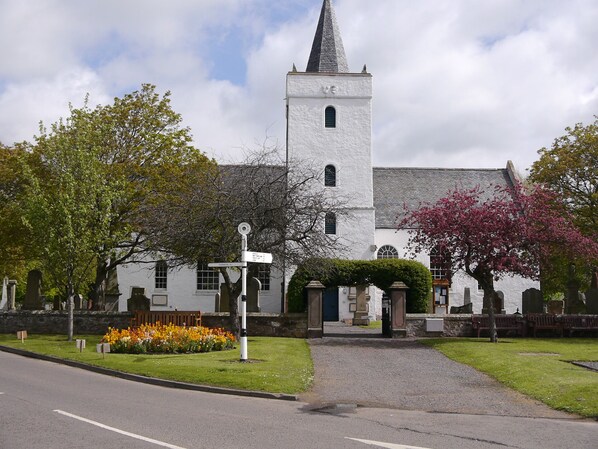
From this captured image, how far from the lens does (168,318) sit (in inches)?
1025

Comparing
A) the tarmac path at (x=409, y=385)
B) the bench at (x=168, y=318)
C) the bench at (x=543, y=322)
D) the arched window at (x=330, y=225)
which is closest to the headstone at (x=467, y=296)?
the arched window at (x=330, y=225)

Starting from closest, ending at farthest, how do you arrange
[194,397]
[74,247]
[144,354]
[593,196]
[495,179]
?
[194,397] → [144,354] → [74,247] → [593,196] → [495,179]

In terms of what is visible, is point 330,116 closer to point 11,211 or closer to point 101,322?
point 11,211

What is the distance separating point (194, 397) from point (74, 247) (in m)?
12.3

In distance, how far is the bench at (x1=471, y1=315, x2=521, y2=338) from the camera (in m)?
27.0

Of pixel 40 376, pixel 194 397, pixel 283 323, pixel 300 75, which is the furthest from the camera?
pixel 300 75

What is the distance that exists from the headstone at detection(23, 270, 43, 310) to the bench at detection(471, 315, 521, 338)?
18190 millimetres

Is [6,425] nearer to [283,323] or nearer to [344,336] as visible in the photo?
[283,323]

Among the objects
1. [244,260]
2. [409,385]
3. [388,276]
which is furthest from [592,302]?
[244,260]

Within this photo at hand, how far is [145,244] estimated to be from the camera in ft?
97.5

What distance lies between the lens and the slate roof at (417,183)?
150ft

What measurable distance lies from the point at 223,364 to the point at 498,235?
11.7 m

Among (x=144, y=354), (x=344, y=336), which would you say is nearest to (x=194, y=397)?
(x=144, y=354)

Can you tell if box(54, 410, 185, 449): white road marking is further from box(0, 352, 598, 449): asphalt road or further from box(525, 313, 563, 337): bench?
box(525, 313, 563, 337): bench
